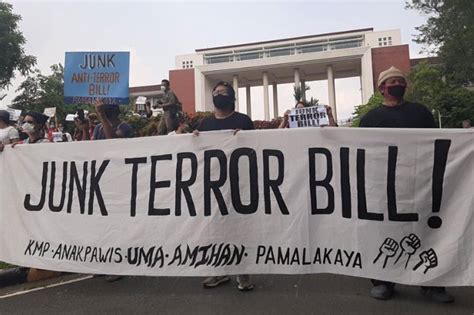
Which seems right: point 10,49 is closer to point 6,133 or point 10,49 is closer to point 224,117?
point 6,133

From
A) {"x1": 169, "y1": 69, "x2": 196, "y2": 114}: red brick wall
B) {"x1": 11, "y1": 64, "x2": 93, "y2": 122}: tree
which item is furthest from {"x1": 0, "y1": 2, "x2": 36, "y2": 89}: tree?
{"x1": 169, "y1": 69, "x2": 196, "y2": 114}: red brick wall

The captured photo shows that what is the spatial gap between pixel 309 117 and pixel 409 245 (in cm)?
359

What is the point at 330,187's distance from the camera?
3977 millimetres

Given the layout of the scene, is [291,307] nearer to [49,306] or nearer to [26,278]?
[49,306]

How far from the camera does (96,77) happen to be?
6.13 metres

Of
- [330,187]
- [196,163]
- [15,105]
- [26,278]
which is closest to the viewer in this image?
[330,187]

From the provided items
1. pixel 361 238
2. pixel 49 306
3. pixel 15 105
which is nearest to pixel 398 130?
pixel 361 238

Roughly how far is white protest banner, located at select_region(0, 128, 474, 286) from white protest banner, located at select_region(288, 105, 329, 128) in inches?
117

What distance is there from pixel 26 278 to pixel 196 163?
7.77 ft

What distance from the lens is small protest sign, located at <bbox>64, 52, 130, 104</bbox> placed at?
6.11m

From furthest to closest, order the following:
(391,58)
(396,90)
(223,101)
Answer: (391,58)
(223,101)
(396,90)

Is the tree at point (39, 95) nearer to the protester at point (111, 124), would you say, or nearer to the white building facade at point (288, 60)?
the white building facade at point (288, 60)

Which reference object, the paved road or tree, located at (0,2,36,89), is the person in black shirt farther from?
tree, located at (0,2,36,89)

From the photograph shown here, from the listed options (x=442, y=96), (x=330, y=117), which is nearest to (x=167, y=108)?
(x=330, y=117)
